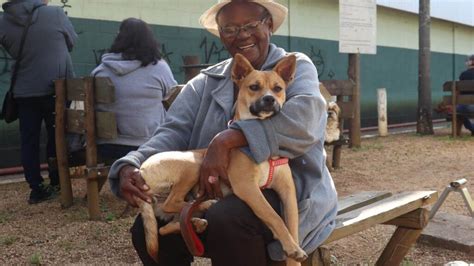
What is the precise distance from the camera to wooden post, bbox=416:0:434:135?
10.8 meters

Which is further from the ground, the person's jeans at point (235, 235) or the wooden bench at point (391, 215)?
the person's jeans at point (235, 235)

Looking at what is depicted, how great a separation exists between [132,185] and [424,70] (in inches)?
374

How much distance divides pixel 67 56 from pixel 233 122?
3.38m

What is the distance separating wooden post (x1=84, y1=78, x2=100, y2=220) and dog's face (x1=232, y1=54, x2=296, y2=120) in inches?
94.6

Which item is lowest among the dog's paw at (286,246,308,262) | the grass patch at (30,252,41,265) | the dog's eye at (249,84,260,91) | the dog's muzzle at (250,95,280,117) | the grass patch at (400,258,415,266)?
the grass patch at (400,258,415,266)

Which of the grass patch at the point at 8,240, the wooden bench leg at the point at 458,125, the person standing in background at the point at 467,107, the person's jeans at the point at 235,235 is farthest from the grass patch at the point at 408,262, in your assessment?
the wooden bench leg at the point at 458,125

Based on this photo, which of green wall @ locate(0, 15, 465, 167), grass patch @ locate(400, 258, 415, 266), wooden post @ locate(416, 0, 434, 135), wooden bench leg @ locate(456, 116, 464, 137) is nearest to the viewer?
grass patch @ locate(400, 258, 415, 266)

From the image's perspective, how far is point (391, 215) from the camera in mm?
2963

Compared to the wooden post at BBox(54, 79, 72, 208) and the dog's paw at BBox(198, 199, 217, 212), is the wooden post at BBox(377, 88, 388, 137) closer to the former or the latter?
the wooden post at BBox(54, 79, 72, 208)

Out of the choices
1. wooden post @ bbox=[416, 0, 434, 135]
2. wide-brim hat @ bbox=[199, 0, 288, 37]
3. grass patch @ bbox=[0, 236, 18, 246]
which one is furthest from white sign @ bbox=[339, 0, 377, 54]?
wide-brim hat @ bbox=[199, 0, 288, 37]

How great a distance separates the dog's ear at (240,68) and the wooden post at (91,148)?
2.40 metres

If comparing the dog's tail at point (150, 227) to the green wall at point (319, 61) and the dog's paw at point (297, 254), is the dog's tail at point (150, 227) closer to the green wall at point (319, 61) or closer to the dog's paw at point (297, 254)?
the dog's paw at point (297, 254)

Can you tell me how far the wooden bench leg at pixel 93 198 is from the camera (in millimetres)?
4566

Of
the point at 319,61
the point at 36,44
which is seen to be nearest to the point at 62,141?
the point at 36,44
